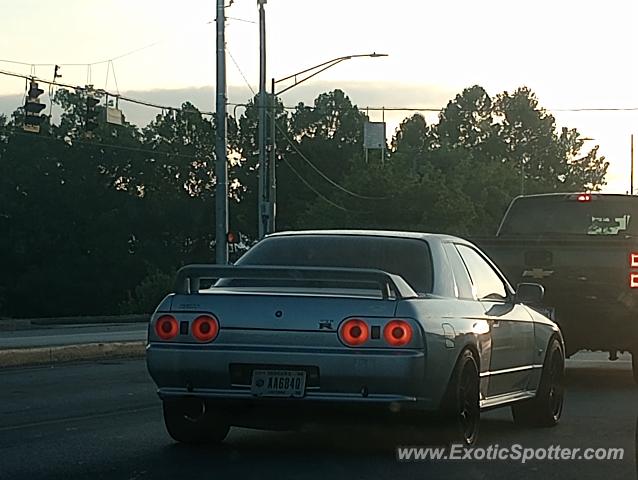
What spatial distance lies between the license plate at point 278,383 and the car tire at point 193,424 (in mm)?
688

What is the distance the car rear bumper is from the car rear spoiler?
419mm

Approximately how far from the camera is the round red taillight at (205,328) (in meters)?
9.30

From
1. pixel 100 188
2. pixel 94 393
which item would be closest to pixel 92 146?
pixel 100 188

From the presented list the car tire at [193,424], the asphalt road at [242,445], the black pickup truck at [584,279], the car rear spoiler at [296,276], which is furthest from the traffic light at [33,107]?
the car rear spoiler at [296,276]

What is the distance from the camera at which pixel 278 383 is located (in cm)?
917

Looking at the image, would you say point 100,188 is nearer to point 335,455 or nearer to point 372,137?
point 372,137

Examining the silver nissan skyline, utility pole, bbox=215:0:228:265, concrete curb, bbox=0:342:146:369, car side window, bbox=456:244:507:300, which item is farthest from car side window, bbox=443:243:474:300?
utility pole, bbox=215:0:228:265

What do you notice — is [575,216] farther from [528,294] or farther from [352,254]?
[352,254]

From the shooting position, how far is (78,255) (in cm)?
9344

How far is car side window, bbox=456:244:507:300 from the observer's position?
10.9 meters

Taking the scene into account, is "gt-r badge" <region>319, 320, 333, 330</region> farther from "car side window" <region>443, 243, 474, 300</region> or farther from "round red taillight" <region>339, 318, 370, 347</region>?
"car side window" <region>443, 243, 474, 300</region>

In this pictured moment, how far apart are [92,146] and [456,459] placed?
90.7 m

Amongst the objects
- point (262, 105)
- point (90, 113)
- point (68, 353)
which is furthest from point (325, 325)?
point (262, 105)

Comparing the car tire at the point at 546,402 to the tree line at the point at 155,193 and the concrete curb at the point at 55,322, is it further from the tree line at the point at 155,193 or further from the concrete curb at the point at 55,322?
the tree line at the point at 155,193
